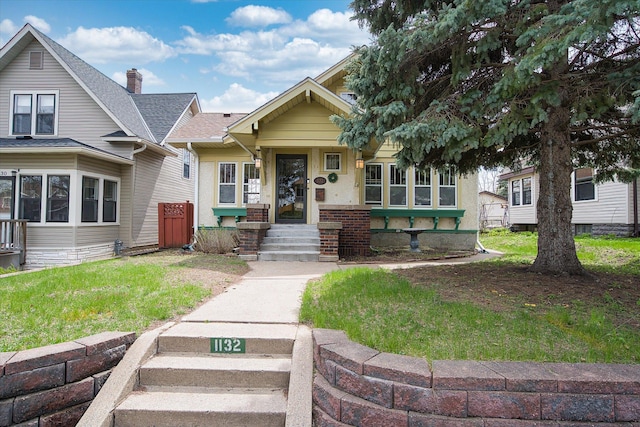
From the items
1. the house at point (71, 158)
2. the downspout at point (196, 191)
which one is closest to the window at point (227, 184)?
the downspout at point (196, 191)

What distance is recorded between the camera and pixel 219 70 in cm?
1702

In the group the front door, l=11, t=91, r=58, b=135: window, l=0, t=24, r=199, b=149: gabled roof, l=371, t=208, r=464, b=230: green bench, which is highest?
l=0, t=24, r=199, b=149: gabled roof

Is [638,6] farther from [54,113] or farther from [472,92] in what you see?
[54,113]

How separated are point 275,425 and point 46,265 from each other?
33.5ft

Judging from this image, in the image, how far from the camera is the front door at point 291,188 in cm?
1029

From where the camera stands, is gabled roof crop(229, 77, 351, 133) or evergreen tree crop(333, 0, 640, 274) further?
gabled roof crop(229, 77, 351, 133)

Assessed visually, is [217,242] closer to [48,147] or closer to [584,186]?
[48,147]

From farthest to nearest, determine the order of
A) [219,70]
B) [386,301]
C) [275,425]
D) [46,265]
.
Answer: [219,70]
[46,265]
[386,301]
[275,425]

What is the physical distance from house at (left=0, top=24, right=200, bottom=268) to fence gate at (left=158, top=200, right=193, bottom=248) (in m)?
1.30

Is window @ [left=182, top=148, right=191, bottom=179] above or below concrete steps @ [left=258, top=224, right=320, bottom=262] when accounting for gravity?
above

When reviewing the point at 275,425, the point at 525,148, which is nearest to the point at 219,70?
the point at 525,148

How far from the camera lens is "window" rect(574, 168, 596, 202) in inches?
582

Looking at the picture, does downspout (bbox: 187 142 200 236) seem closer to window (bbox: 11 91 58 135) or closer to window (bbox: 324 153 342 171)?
window (bbox: 324 153 342 171)

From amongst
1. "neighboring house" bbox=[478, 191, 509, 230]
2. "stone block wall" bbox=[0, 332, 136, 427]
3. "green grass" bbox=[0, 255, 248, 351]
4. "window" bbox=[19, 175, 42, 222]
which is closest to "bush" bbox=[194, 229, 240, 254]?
"green grass" bbox=[0, 255, 248, 351]
